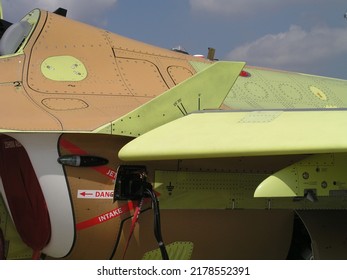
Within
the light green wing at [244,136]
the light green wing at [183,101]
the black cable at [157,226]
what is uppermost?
the light green wing at [183,101]

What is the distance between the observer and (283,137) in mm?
3262

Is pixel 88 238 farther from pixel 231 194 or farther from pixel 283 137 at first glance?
pixel 283 137

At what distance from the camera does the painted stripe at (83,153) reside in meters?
3.89

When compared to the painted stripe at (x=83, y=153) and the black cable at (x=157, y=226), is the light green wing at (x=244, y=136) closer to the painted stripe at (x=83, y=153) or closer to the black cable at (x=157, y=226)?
the painted stripe at (x=83, y=153)

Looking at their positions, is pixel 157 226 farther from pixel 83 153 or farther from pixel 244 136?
pixel 244 136

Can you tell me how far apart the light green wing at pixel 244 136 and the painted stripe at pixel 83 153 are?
0.36 meters

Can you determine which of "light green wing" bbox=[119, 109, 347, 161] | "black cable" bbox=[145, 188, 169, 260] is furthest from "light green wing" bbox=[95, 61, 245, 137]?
"black cable" bbox=[145, 188, 169, 260]

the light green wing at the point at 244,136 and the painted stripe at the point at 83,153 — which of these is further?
the painted stripe at the point at 83,153

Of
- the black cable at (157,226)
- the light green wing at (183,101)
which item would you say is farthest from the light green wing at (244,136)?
the black cable at (157,226)

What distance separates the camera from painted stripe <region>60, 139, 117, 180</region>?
389 cm

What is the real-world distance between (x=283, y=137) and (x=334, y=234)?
6.87ft

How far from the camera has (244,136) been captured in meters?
3.40

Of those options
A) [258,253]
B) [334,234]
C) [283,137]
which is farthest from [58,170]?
[334,234]

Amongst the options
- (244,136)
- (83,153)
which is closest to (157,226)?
(83,153)
